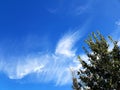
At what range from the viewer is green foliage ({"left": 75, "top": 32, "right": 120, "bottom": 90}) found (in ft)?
76.8

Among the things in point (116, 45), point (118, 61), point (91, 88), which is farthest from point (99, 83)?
point (116, 45)

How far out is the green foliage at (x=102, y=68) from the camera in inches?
922

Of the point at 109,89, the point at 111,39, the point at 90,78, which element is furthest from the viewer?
the point at 111,39

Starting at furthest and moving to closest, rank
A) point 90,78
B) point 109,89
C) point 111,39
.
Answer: point 111,39, point 90,78, point 109,89

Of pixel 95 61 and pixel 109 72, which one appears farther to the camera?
pixel 95 61

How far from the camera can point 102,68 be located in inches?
947

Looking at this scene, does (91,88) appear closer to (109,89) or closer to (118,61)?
(109,89)

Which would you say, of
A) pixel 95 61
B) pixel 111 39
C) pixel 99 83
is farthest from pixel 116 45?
pixel 99 83

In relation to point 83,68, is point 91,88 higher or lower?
lower

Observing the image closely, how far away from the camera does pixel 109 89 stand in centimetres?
2309

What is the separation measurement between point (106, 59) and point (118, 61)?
1.14 m

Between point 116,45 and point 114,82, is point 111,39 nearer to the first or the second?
point 116,45

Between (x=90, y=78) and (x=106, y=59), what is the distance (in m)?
2.35

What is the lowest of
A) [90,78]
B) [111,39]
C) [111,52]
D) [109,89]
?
[109,89]
